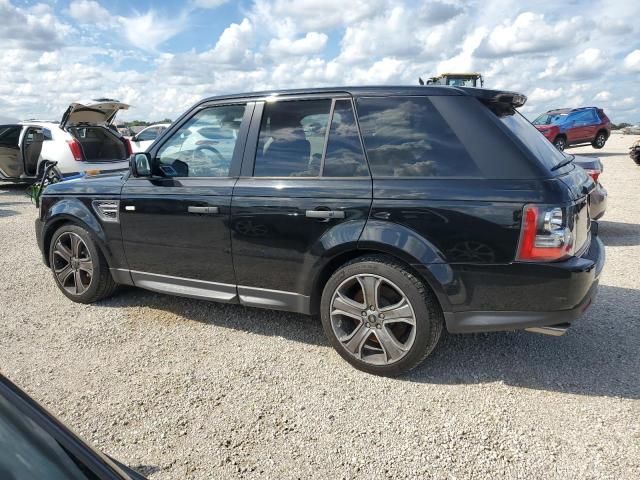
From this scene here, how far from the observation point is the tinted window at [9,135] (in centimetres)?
1167

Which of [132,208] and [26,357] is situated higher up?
[132,208]

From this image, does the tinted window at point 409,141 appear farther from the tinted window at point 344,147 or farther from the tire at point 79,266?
the tire at point 79,266

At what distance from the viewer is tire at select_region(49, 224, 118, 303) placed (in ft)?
14.3

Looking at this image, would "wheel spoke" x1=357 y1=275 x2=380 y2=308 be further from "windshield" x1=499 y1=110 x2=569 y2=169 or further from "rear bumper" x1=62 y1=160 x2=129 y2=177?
"rear bumper" x1=62 y1=160 x2=129 y2=177

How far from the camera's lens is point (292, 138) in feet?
11.5

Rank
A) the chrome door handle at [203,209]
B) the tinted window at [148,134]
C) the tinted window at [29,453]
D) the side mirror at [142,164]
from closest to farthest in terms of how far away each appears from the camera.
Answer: the tinted window at [29,453], the chrome door handle at [203,209], the side mirror at [142,164], the tinted window at [148,134]

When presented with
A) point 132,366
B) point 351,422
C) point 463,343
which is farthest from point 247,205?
point 463,343

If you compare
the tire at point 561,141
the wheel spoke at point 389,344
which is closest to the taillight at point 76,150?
the wheel spoke at point 389,344

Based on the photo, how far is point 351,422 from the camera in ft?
9.09

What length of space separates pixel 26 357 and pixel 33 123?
958 centimetres

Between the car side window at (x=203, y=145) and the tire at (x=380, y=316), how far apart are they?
4.16 ft

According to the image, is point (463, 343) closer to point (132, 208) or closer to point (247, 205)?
point (247, 205)

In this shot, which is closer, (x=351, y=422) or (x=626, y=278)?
(x=351, y=422)

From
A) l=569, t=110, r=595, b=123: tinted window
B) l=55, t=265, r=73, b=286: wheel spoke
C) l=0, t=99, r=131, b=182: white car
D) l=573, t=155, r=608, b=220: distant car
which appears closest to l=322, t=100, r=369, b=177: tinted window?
l=55, t=265, r=73, b=286: wheel spoke
